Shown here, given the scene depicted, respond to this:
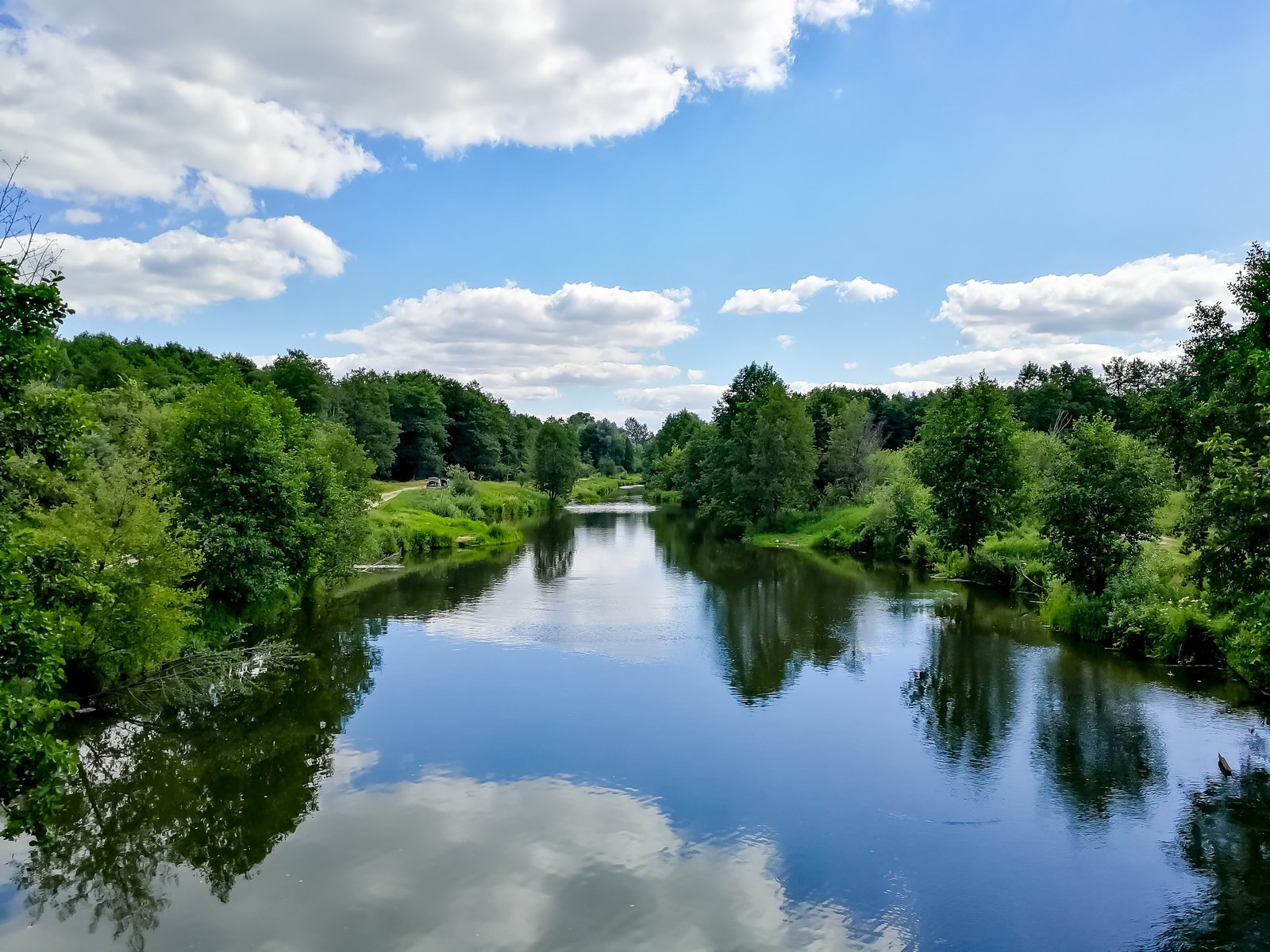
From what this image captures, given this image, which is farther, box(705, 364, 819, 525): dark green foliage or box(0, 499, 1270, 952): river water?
box(705, 364, 819, 525): dark green foliage

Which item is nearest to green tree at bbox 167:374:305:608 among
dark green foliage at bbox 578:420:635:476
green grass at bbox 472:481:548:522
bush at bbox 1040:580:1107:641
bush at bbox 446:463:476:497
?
bush at bbox 1040:580:1107:641

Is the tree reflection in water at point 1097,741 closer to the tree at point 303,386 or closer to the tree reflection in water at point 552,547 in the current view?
the tree reflection in water at point 552,547

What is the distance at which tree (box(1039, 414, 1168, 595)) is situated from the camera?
26.5 metres

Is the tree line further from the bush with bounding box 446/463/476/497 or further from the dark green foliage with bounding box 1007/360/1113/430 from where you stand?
the bush with bounding box 446/463/476/497

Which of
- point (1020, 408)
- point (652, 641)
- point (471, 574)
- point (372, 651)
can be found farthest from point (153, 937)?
point (1020, 408)

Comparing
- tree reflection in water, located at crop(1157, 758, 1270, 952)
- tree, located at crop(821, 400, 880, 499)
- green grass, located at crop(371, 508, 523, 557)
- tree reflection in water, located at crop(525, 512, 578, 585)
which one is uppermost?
tree, located at crop(821, 400, 880, 499)

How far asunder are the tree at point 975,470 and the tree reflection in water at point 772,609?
551 centimetres

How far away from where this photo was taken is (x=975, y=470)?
3684 cm

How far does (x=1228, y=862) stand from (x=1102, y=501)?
15794 millimetres

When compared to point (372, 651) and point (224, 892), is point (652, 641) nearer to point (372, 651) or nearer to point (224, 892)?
point (372, 651)

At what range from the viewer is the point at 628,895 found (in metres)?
12.5

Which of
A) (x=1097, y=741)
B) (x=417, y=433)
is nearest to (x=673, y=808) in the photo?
(x=1097, y=741)

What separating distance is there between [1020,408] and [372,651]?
80.2 m

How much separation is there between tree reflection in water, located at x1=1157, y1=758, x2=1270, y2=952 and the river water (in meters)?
0.06
